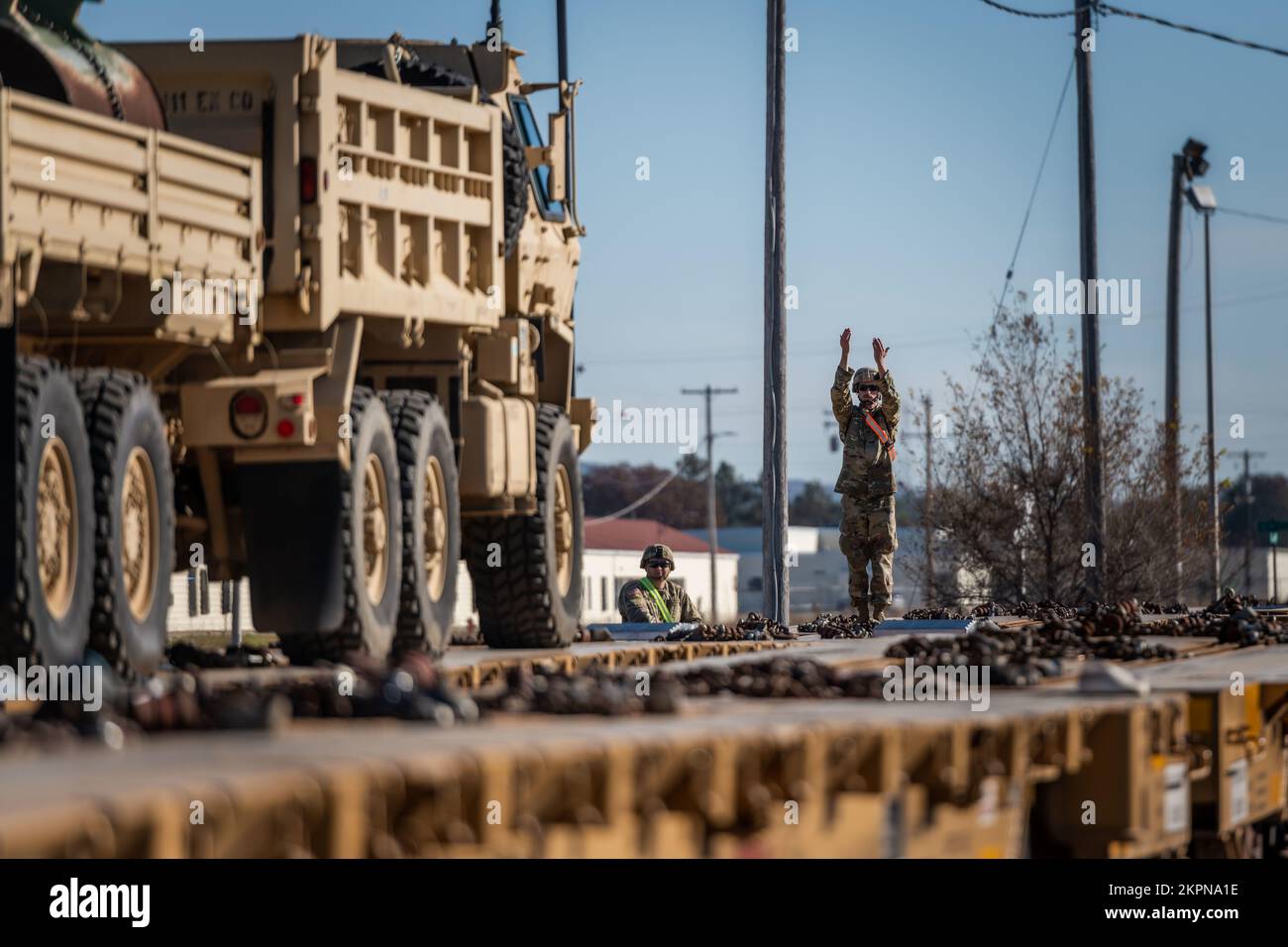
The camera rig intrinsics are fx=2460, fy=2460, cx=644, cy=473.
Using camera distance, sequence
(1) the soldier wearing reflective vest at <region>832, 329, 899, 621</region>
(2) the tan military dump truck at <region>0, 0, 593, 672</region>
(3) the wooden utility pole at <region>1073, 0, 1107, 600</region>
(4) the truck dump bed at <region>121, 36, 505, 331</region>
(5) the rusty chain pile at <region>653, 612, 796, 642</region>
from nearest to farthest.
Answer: (2) the tan military dump truck at <region>0, 0, 593, 672</region> < (4) the truck dump bed at <region>121, 36, 505, 331</region> < (5) the rusty chain pile at <region>653, 612, 796, 642</region> < (1) the soldier wearing reflective vest at <region>832, 329, 899, 621</region> < (3) the wooden utility pole at <region>1073, 0, 1107, 600</region>

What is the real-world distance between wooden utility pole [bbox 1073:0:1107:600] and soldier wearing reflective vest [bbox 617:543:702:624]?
893 centimetres

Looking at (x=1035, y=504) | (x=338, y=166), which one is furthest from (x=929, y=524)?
(x=338, y=166)

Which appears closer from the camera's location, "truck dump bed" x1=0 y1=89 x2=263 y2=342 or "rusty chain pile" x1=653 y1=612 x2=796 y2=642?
"truck dump bed" x1=0 y1=89 x2=263 y2=342

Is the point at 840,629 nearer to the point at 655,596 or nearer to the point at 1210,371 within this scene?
the point at 655,596

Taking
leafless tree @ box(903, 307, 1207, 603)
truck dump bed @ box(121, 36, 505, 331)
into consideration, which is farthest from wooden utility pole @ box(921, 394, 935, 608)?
truck dump bed @ box(121, 36, 505, 331)

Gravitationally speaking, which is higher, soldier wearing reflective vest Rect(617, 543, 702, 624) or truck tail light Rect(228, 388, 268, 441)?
truck tail light Rect(228, 388, 268, 441)

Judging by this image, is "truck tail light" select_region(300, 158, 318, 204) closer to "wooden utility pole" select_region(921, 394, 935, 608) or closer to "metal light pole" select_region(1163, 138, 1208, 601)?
"wooden utility pole" select_region(921, 394, 935, 608)

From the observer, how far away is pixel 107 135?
10.2 metres

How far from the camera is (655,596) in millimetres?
20750

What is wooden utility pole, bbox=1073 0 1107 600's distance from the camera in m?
29.6

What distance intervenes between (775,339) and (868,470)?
13.4 ft

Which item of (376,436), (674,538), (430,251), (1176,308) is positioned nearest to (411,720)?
(376,436)

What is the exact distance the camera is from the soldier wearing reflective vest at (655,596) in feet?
67.1

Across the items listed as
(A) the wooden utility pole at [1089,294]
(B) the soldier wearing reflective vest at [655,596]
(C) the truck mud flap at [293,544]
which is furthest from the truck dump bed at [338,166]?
(A) the wooden utility pole at [1089,294]
